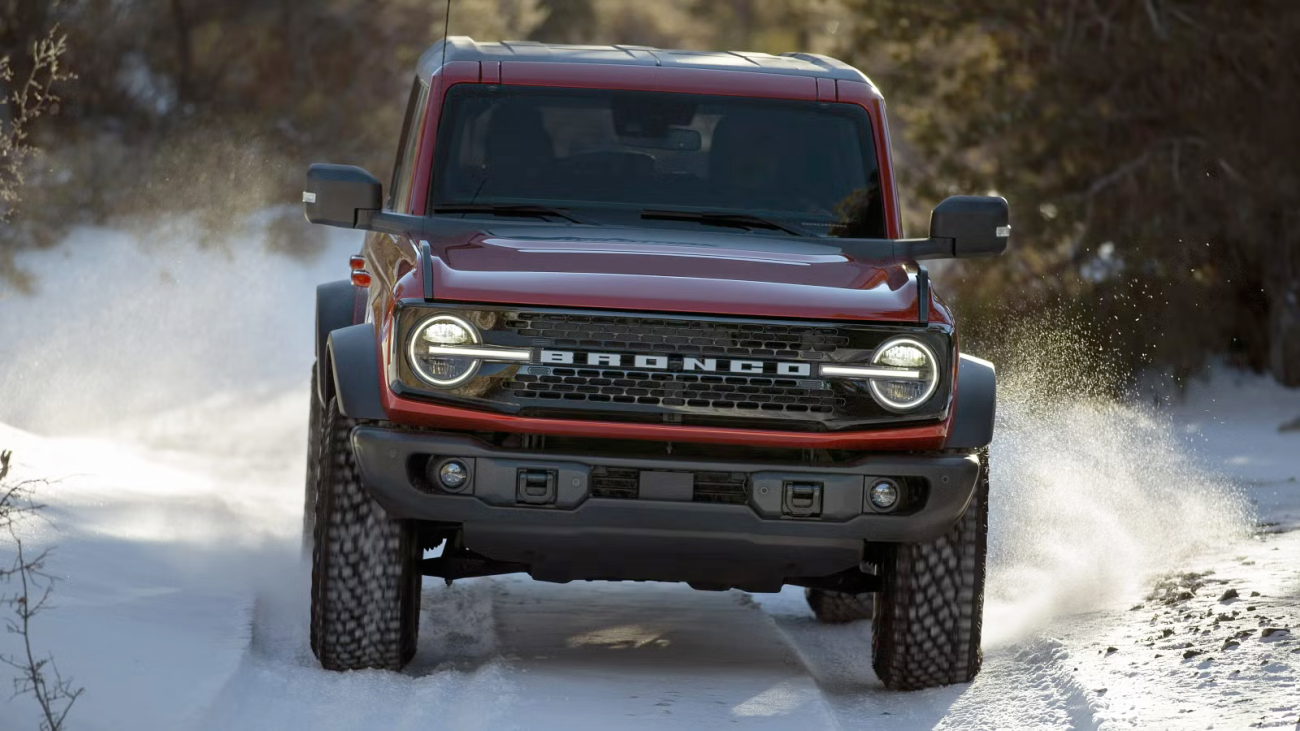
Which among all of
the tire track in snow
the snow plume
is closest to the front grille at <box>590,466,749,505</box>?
the tire track in snow

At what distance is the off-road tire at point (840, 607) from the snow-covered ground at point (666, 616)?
0.32ft

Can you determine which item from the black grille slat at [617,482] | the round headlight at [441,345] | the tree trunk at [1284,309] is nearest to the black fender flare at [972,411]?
the black grille slat at [617,482]

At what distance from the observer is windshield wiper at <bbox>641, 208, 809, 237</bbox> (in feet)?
21.6

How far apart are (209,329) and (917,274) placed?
38.0 ft

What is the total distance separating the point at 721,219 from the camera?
6602mm

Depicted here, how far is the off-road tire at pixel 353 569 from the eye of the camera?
5.90 m

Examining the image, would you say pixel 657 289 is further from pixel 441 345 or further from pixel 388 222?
pixel 388 222

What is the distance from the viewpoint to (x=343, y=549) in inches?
232

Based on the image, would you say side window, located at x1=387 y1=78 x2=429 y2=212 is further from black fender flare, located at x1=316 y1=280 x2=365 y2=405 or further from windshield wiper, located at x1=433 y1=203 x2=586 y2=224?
black fender flare, located at x1=316 y1=280 x2=365 y2=405

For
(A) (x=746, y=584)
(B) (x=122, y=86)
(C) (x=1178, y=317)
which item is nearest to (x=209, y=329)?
(B) (x=122, y=86)

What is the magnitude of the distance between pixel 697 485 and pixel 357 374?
3.39 ft

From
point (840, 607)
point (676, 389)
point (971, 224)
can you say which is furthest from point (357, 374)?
point (840, 607)

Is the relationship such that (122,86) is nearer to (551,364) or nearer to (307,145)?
(307,145)

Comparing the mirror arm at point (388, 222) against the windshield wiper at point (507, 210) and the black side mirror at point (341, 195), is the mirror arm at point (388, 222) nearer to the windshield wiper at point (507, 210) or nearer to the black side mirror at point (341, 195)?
Answer: the black side mirror at point (341, 195)
